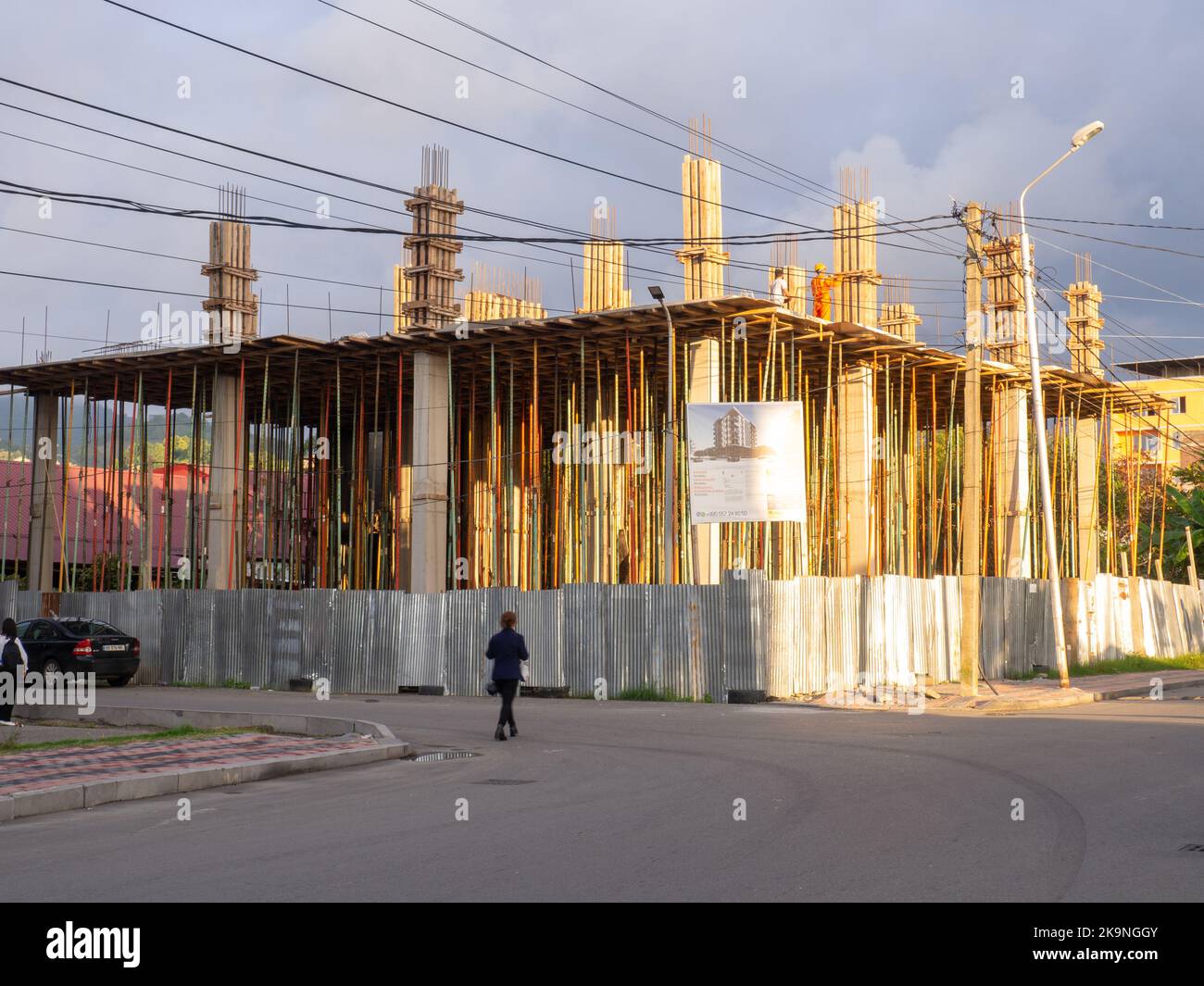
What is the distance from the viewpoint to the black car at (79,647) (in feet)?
91.2

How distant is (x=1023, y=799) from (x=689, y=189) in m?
21.7

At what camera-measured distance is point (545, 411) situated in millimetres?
41156

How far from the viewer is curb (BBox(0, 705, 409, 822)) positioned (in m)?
11.6

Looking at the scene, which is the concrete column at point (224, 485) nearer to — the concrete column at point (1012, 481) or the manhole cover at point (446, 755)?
the manhole cover at point (446, 755)

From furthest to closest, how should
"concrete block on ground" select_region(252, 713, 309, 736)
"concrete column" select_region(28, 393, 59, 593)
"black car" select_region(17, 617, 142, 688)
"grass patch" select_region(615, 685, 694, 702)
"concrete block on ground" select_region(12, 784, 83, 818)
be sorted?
"concrete column" select_region(28, 393, 59, 593) < "black car" select_region(17, 617, 142, 688) < "grass patch" select_region(615, 685, 694, 702) < "concrete block on ground" select_region(252, 713, 309, 736) < "concrete block on ground" select_region(12, 784, 83, 818)

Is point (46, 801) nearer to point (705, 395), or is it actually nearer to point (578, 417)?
point (705, 395)

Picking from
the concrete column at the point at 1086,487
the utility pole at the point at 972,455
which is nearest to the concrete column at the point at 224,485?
the utility pole at the point at 972,455

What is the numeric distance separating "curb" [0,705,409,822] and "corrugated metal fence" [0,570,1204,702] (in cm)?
823

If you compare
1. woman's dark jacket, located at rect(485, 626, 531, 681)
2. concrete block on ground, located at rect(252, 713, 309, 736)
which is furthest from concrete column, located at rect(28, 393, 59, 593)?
woman's dark jacket, located at rect(485, 626, 531, 681)

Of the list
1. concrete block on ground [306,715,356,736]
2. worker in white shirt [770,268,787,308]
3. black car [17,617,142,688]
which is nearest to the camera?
concrete block on ground [306,715,356,736]

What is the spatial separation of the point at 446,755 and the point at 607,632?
1105 cm

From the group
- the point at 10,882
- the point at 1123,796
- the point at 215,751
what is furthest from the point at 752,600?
the point at 10,882

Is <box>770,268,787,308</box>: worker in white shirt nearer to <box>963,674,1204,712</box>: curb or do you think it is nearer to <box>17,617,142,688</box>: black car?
<box>963,674,1204,712</box>: curb
